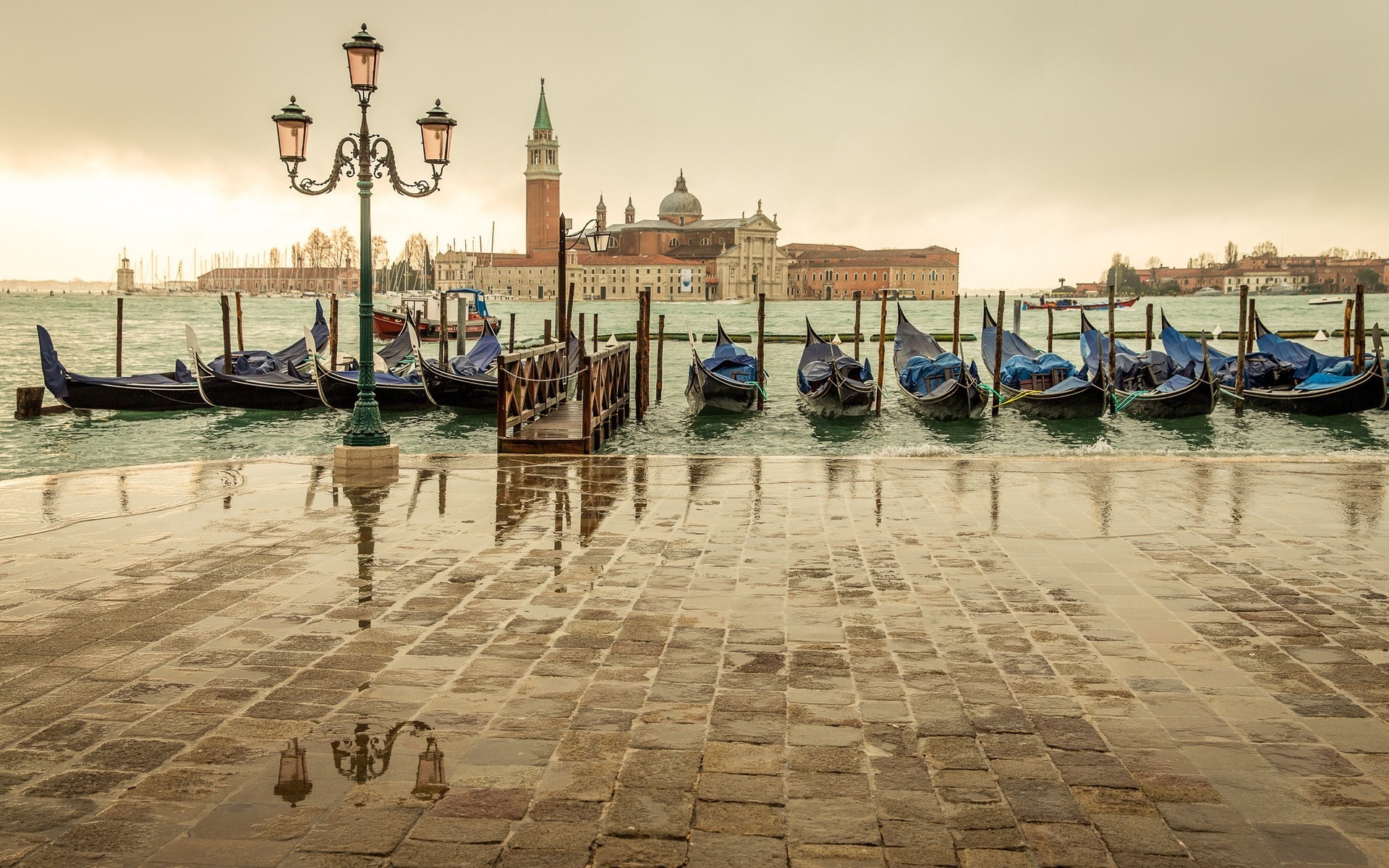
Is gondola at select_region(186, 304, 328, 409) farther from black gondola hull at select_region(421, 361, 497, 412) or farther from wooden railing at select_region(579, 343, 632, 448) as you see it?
wooden railing at select_region(579, 343, 632, 448)

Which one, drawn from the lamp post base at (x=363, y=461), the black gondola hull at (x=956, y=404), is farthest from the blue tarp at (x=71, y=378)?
the black gondola hull at (x=956, y=404)

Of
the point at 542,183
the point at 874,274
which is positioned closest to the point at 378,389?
the point at 542,183

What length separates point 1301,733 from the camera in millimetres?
3014

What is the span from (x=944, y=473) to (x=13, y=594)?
567cm

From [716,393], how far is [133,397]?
10244 mm

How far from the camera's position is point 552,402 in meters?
13.9

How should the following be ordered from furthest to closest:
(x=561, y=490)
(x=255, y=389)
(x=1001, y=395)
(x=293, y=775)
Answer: (x=1001, y=395) < (x=255, y=389) < (x=561, y=490) < (x=293, y=775)

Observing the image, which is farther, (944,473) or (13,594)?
(944,473)

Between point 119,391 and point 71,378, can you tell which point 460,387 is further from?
point 71,378

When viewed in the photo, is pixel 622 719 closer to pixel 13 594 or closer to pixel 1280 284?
pixel 13 594

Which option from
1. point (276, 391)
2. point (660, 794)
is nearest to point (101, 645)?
point (660, 794)

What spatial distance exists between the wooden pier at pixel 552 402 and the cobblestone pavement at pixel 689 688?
4.04 m

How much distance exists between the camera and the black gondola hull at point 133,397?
19.3m

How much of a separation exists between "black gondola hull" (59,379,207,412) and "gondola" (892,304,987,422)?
1269 centimetres
